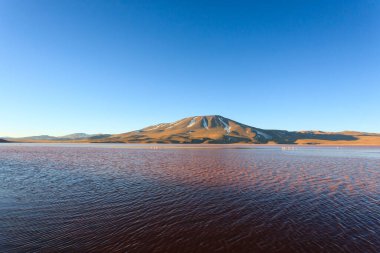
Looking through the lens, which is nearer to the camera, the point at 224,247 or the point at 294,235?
the point at 224,247

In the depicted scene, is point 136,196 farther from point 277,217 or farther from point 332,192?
point 332,192

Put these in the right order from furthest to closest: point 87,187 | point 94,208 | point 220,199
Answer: point 87,187 → point 220,199 → point 94,208

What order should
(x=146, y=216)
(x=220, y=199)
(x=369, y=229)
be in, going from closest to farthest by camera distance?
1. (x=369, y=229)
2. (x=146, y=216)
3. (x=220, y=199)

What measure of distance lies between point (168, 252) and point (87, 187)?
12828mm

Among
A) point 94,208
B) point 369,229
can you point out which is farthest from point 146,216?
point 369,229

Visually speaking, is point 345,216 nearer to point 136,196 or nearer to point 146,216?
point 146,216

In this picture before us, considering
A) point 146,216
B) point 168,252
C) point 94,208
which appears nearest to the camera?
point 168,252

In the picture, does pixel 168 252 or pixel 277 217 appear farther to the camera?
pixel 277 217

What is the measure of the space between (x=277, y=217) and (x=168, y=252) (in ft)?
22.0

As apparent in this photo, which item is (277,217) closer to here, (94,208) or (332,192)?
(332,192)

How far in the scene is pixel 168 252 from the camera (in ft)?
25.7

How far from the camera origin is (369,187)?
19.0 metres

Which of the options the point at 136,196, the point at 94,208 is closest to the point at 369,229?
the point at 136,196

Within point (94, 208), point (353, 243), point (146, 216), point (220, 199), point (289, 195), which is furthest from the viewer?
point (289, 195)
